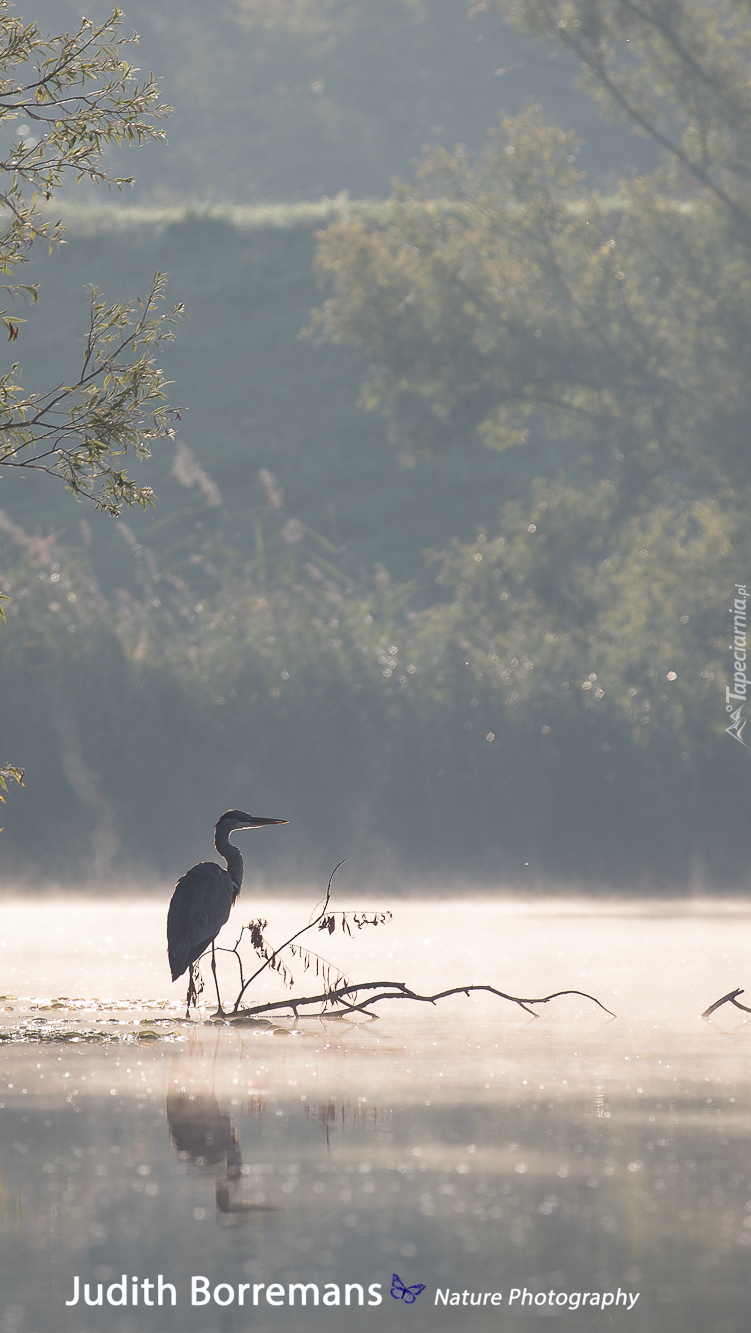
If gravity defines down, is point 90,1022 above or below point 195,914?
below

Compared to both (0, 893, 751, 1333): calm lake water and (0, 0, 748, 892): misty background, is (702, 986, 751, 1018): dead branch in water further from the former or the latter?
(0, 0, 748, 892): misty background

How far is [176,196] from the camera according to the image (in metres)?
44.2

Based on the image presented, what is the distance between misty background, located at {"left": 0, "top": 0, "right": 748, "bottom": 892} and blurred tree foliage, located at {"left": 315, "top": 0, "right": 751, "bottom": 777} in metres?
0.14

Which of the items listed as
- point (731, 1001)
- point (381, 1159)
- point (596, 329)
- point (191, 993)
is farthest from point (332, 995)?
point (596, 329)

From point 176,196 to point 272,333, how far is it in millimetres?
15727

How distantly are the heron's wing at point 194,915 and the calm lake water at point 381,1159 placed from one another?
0.35 m

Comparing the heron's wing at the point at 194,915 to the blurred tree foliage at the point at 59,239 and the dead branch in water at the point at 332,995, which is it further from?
the blurred tree foliage at the point at 59,239

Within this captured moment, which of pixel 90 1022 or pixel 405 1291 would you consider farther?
pixel 90 1022

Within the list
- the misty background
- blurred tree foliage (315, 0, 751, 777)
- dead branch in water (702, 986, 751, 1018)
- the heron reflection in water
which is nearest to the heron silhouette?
the heron reflection in water

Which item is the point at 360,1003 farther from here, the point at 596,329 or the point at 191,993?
the point at 596,329

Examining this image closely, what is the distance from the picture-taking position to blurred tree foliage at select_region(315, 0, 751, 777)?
20.3 metres

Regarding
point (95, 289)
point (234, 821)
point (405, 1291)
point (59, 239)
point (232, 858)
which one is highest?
point (59, 239)

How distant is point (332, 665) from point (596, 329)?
21.8 ft

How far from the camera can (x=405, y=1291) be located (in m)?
3.91
